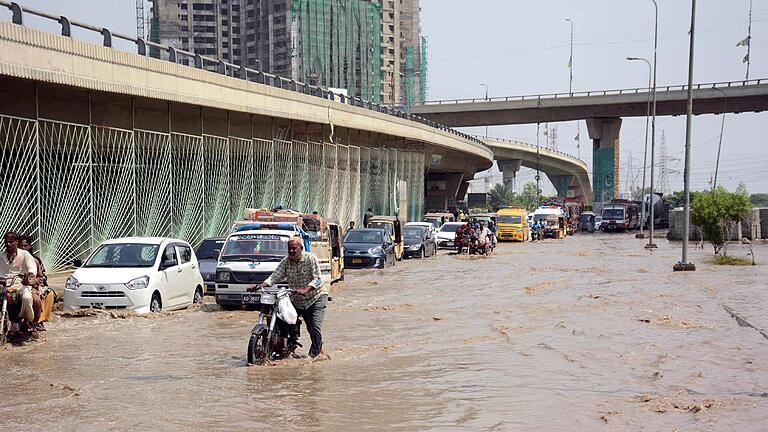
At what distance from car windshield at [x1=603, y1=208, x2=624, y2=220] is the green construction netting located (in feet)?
124

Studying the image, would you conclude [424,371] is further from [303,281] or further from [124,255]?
[124,255]

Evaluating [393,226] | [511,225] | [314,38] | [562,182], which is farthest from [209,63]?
[562,182]

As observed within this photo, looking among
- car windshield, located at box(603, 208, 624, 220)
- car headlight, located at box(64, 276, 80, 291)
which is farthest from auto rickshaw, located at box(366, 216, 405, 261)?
car windshield, located at box(603, 208, 624, 220)

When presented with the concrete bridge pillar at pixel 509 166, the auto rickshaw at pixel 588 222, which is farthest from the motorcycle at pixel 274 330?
the concrete bridge pillar at pixel 509 166

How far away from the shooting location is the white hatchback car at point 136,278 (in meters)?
17.3

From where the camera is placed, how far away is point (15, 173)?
75.6 ft

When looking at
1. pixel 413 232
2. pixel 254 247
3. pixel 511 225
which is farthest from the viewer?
pixel 511 225

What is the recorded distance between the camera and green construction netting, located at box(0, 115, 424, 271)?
23.5 meters

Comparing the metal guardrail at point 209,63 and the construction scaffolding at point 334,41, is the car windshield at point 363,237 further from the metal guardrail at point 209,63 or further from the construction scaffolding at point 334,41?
the construction scaffolding at point 334,41

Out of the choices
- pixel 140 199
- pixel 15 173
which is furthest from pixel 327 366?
pixel 140 199

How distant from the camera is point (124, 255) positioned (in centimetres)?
1852

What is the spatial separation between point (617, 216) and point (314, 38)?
4566 cm

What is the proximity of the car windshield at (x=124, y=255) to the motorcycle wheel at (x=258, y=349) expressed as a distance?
247 inches

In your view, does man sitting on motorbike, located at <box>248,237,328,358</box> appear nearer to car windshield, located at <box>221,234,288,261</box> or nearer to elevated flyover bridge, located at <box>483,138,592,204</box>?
car windshield, located at <box>221,234,288,261</box>
